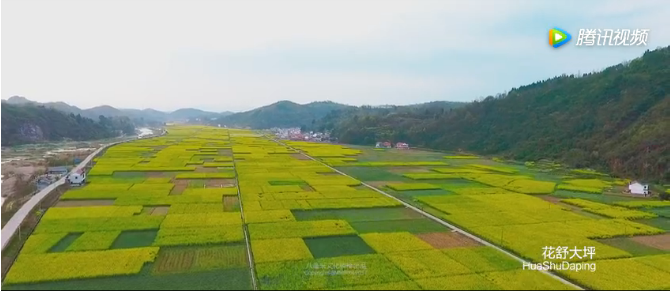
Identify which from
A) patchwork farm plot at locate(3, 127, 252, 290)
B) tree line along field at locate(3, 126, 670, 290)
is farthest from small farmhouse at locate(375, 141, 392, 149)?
patchwork farm plot at locate(3, 127, 252, 290)

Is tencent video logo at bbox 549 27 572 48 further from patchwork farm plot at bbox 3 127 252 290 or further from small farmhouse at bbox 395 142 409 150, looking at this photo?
small farmhouse at bbox 395 142 409 150

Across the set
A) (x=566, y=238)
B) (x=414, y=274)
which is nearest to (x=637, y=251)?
(x=566, y=238)

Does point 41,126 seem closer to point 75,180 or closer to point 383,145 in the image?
point 75,180

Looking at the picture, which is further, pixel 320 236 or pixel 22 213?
pixel 22 213

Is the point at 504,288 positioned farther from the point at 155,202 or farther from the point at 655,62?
the point at 655,62

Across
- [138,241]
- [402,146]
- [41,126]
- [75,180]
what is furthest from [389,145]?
[138,241]
